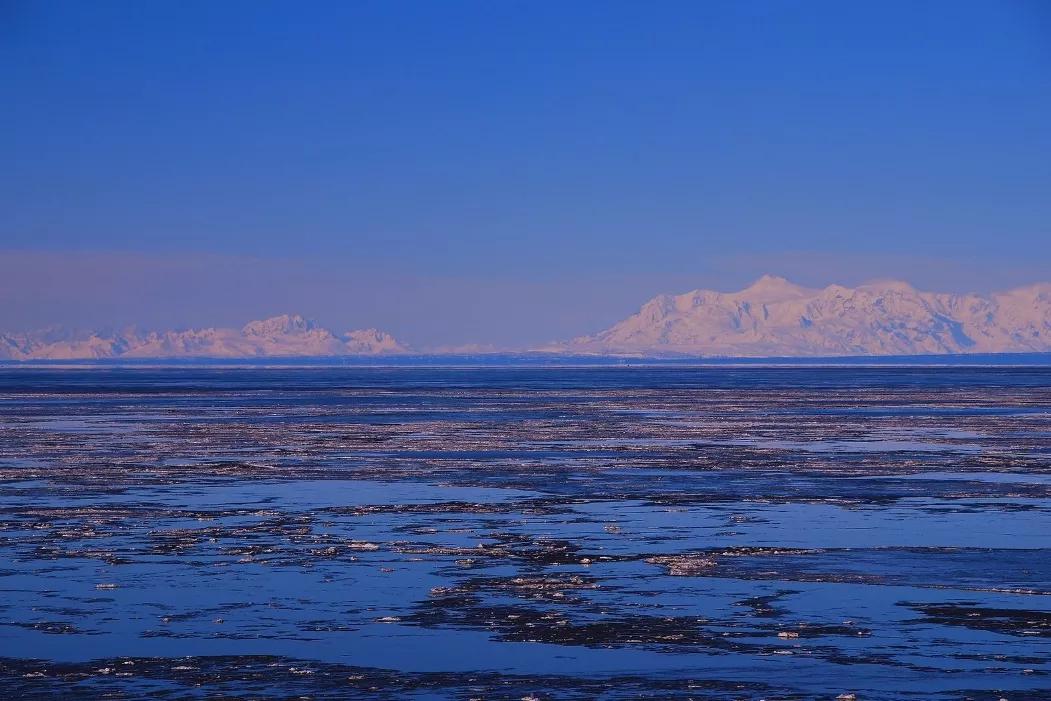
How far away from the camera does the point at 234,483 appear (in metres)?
28.3

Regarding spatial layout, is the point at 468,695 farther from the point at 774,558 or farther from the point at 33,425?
the point at 33,425

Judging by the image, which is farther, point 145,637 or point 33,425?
point 33,425

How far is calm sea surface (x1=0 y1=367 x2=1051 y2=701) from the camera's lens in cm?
1206

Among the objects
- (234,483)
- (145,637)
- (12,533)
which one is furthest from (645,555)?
(234,483)

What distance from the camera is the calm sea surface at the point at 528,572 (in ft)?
39.6

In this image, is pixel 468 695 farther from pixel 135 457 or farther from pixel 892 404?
pixel 892 404

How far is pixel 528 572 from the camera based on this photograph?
1709 centimetres

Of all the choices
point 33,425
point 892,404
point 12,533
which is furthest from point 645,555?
point 892,404

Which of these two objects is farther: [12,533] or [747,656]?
[12,533]

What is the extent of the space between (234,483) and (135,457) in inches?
289

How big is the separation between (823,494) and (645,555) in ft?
26.9

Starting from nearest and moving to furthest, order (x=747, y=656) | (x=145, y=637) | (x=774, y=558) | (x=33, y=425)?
1. (x=747, y=656)
2. (x=145, y=637)
3. (x=774, y=558)
4. (x=33, y=425)

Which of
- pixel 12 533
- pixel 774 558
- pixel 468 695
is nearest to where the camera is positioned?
pixel 468 695

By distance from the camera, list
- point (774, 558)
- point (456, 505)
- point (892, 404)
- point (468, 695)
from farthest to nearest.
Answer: point (892, 404) → point (456, 505) → point (774, 558) → point (468, 695)
